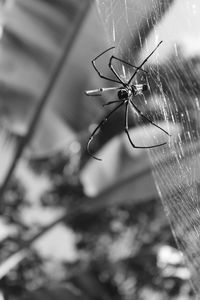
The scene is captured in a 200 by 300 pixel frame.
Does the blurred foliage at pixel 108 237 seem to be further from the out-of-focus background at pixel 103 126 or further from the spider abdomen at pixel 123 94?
the spider abdomen at pixel 123 94

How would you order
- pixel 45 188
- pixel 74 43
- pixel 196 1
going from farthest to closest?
pixel 45 188 < pixel 74 43 < pixel 196 1

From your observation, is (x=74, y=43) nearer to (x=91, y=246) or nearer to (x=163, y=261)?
(x=163, y=261)

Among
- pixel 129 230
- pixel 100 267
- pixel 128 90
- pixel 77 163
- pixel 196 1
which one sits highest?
pixel 196 1

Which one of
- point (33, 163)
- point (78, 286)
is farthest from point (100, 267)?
point (33, 163)

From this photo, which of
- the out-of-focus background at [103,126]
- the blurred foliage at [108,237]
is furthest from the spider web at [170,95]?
the blurred foliage at [108,237]

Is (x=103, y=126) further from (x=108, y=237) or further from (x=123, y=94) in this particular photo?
(x=108, y=237)

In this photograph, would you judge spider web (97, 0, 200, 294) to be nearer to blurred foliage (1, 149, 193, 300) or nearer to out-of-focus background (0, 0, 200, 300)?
out-of-focus background (0, 0, 200, 300)

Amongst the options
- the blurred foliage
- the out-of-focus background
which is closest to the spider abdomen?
the out-of-focus background
